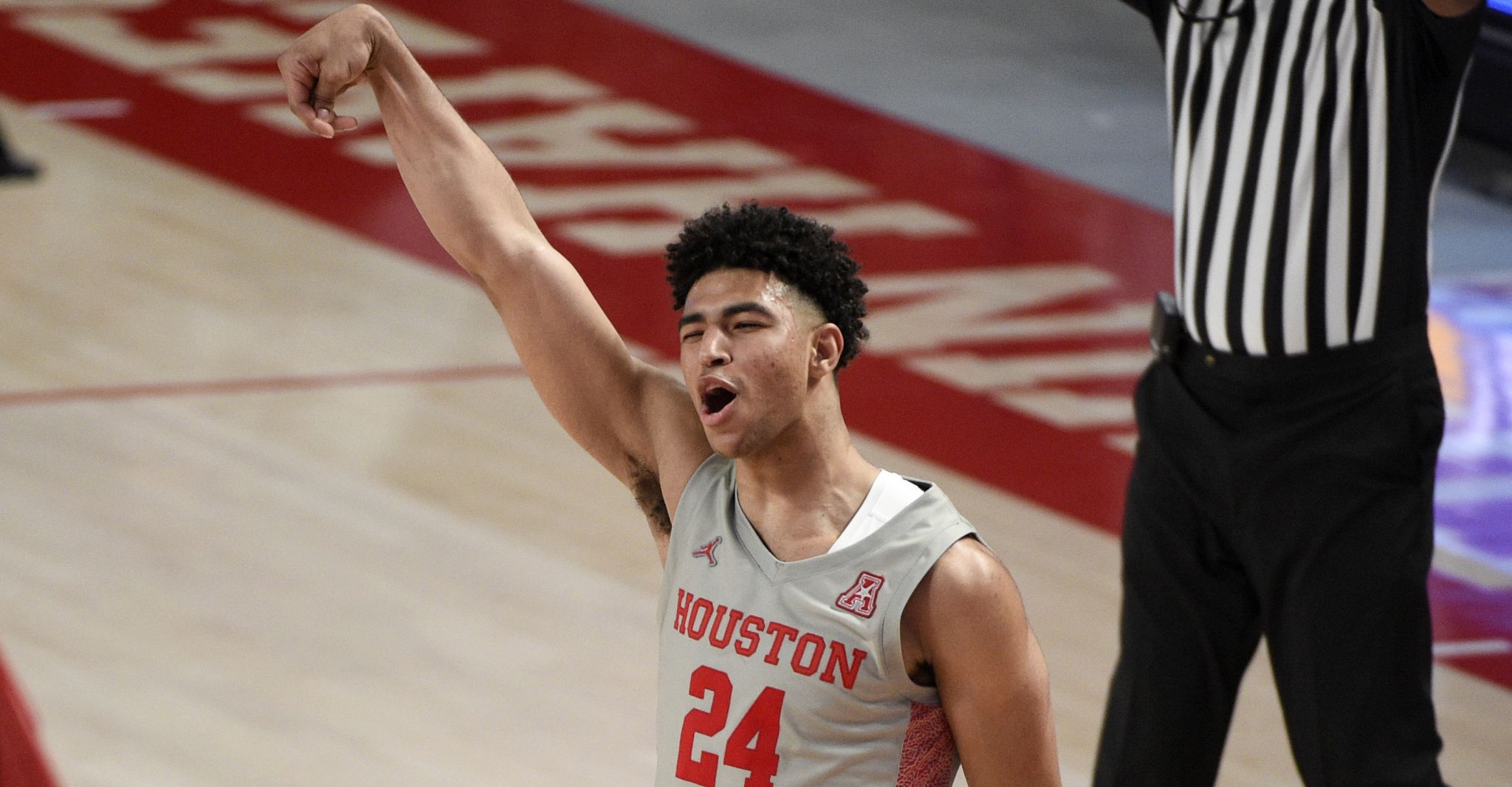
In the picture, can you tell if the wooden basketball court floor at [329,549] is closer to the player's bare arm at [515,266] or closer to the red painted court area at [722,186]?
the red painted court area at [722,186]

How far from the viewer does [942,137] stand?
9.09m

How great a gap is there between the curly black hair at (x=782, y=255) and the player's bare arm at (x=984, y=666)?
0.96ft

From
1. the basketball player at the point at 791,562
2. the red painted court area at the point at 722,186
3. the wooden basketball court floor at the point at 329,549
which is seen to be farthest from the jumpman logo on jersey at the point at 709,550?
the red painted court area at the point at 722,186

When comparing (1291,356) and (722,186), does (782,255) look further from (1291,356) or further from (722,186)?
(722,186)

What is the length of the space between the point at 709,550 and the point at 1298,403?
1154mm

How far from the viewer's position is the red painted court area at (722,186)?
21.1 feet

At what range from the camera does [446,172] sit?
265 centimetres

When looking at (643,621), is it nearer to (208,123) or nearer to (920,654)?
(920,654)

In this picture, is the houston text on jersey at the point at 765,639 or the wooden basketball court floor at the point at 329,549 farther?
the wooden basketball court floor at the point at 329,549

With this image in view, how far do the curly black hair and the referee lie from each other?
0.99 m

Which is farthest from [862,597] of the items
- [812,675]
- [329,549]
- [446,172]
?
[329,549]

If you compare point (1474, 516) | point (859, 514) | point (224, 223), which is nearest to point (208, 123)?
point (224, 223)

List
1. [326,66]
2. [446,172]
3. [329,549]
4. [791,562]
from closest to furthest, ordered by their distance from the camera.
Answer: [791,562] → [326,66] → [446,172] → [329,549]

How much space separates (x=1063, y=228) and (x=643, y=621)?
3.49 meters
